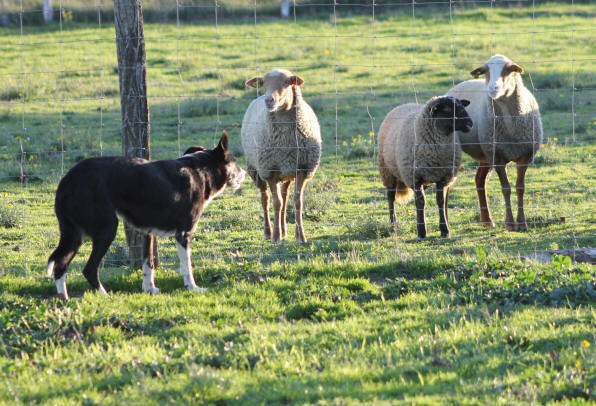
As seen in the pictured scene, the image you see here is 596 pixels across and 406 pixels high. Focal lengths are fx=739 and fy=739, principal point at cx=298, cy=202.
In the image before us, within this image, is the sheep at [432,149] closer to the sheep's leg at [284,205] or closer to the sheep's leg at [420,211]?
the sheep's leg at [420,211]

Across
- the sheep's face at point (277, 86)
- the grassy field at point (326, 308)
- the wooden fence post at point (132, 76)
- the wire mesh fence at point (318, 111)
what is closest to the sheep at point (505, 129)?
the wire mesh fence at point (318, 111)

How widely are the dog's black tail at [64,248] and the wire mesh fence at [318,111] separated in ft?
4.98

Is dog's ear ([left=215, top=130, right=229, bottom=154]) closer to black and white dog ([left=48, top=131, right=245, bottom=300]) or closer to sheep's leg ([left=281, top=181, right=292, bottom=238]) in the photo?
black and white dog ([left=48, top=131, right=245, bottom=300])

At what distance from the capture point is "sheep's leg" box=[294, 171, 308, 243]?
9523mm

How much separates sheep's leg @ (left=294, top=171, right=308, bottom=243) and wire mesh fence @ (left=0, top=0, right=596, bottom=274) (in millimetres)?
192

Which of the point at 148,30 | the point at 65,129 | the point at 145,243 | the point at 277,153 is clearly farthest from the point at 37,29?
the point at 145,243

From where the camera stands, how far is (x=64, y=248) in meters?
6.58

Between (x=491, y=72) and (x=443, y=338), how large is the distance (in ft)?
19.7

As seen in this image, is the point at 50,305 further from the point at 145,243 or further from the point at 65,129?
the point at 65,129

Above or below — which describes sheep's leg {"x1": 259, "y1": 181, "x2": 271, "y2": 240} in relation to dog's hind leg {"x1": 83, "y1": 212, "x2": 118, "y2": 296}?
below

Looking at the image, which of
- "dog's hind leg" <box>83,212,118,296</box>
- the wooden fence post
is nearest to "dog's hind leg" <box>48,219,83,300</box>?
"dog's hind leg" <box>83,212,118,296</box>

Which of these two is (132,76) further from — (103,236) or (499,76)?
(499,76)

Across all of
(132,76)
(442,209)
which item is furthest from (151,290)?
(442,209)

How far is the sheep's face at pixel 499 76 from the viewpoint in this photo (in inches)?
399
